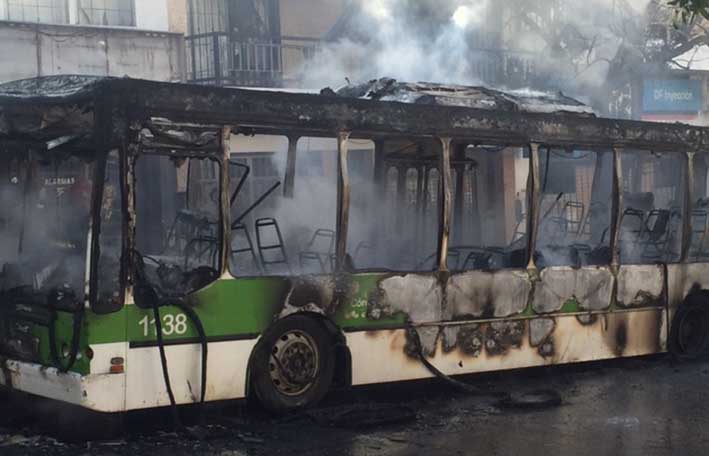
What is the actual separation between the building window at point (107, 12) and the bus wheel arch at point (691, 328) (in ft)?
39.6

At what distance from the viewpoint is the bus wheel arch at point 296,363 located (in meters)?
7.75

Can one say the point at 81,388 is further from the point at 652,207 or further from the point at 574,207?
the point at 652,207

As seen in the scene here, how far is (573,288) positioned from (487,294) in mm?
1156

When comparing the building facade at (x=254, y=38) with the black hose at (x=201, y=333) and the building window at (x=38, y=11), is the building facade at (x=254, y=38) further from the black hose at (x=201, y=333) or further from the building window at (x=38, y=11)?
the black hose at (x=201, y=333)

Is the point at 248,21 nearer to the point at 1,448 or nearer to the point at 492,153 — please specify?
the point at 492,153

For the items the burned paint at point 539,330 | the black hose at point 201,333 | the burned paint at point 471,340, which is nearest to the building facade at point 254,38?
the burned paint at point 539,330

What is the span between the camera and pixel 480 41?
24906mm

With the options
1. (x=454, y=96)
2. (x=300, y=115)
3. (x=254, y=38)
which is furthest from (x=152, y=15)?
(x=300, y=115)

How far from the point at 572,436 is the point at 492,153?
3652 millimetres

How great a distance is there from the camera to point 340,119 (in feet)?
27.0

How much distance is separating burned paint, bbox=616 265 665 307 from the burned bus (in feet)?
0.08

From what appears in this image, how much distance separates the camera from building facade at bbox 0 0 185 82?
17.3 metres

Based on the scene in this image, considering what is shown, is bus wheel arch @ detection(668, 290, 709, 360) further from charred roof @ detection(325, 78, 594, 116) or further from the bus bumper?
the bus bumper

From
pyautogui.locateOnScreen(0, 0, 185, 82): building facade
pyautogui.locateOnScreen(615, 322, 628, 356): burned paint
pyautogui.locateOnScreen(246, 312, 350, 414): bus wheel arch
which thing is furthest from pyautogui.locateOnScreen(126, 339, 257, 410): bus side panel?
pyautogui.locateOnScreen(0, 0, 185, 82): building facade
